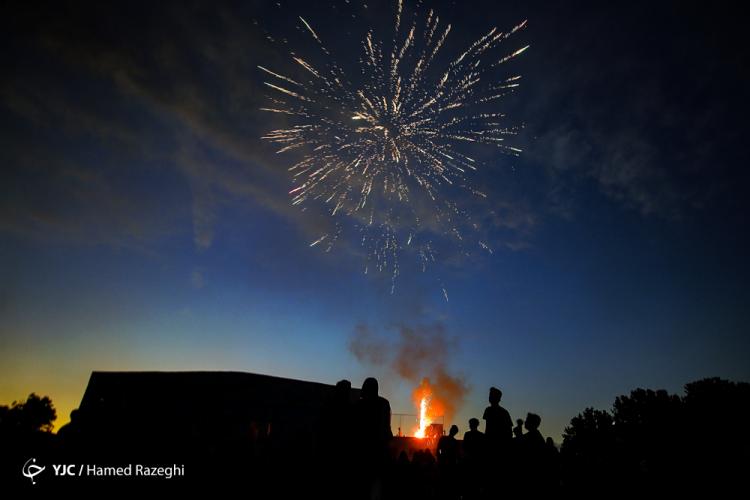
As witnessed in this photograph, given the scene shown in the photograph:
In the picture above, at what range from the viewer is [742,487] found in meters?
8.89

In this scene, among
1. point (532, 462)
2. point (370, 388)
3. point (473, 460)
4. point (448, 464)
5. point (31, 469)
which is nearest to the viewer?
point (370, 388)

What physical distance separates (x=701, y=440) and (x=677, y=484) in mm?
37940

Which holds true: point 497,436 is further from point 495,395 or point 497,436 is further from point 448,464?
point 448,464

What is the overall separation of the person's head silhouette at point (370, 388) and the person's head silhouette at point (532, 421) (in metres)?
3.48

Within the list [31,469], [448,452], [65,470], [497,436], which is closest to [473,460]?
[497,436]

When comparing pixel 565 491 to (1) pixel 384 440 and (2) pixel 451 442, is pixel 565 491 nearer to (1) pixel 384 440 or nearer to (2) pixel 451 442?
(2) pixel 451 442

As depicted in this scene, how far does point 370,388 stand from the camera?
439cm

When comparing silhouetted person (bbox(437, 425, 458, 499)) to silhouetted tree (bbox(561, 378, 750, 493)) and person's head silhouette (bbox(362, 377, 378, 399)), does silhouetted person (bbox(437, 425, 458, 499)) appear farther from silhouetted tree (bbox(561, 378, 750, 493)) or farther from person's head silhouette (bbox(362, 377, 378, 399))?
person's head silhouette (bbox(362, 377, 378, 399))

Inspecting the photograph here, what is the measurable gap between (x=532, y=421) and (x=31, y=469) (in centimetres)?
856

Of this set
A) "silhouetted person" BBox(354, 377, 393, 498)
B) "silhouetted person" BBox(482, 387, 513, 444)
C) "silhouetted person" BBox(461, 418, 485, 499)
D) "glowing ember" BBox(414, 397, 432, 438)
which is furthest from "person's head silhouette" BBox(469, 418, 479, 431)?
"glowing ember" BBox(414, 397, 432, 438)

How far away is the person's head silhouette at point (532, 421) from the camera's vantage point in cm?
629

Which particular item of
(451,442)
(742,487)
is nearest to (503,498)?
(451,442)

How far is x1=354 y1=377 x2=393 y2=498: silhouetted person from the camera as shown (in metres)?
3.96

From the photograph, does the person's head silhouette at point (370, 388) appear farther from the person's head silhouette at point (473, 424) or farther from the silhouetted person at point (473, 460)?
the person's head silhouette at point (473, 424)
